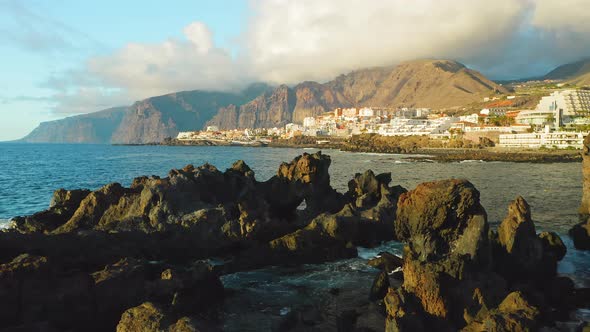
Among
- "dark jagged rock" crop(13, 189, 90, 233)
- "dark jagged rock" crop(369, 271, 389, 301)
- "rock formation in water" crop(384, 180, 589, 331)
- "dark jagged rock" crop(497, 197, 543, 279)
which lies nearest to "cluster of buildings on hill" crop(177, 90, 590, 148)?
"rock formation in water" crop(384, 180, 589, 331)

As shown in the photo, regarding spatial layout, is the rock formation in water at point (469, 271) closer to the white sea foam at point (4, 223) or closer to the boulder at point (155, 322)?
the boulder at point (155, 322)

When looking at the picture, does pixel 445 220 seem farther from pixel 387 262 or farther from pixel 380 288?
pixel 387 262

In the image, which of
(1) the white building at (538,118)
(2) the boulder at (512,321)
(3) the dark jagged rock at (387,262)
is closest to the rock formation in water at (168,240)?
(3) the dark jagged rock at (387,262)

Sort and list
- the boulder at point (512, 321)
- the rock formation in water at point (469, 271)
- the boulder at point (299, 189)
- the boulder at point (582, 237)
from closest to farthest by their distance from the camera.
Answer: the boulder at point (512, 321), the rock formation in water at point (469, 271), the boulder at point (582, 237), the boulder at point (299, 189)

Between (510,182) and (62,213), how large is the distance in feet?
153

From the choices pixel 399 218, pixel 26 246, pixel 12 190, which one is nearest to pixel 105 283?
pixel 26 246

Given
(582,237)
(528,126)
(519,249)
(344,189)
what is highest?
(528,126)

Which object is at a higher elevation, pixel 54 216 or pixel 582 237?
pixel 54 216

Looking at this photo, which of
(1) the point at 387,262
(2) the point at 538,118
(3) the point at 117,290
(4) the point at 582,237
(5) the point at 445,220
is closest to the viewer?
(3) the point at 117,290

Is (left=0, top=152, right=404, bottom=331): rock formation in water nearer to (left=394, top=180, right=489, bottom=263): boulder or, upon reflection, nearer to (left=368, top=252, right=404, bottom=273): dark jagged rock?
(left=368, top=252, right=404, bottom=273): dark jagged rock

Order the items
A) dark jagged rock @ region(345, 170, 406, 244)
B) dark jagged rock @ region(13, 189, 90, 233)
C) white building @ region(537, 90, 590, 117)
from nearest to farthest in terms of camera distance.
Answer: dark jagged rock @ region(13, 189, 90, 233), dark jagged rock @ region(345, 170, 406, 244), white building @ region(537, 90, 590, 117)

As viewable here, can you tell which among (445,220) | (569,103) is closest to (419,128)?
(569,103)

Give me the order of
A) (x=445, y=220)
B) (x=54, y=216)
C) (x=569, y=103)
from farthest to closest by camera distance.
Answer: (x=569, y=103) → (x=54, y=216) → (x=445, y=220)

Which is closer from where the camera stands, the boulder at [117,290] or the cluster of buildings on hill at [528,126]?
the boulder at [117,290]
